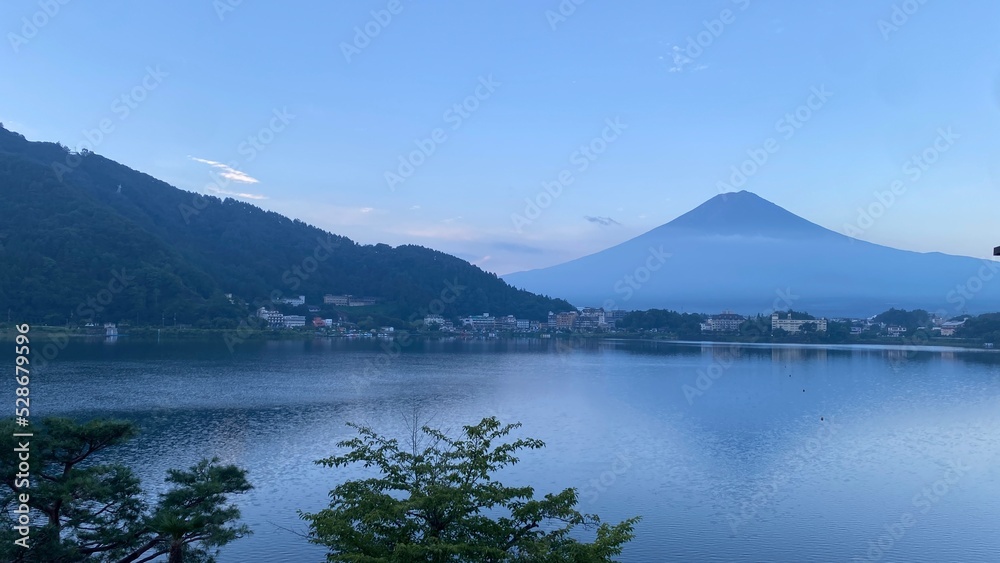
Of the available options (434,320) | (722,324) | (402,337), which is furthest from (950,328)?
(402,337)

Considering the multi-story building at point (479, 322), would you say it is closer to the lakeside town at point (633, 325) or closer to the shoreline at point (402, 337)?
the lakeside town at point (633, 325)

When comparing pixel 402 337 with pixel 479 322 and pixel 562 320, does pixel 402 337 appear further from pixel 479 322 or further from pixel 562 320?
pixel 562 320

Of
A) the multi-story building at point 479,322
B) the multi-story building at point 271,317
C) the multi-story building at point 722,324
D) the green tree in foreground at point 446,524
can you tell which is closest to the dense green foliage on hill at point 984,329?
the multi-story building at point 722,324

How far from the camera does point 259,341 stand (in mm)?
44469

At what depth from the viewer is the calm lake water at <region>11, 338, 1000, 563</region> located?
845 centimetres

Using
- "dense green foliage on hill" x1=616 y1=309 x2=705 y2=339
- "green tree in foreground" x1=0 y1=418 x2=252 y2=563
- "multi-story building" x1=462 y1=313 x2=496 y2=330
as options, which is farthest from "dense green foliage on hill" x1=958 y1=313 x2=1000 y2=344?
"green tree in foreground" x1=0 y1=418 x2=252 y2=563

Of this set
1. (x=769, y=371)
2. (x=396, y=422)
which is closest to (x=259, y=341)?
(x=769, y=371)

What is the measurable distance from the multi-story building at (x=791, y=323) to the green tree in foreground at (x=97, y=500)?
62.1m

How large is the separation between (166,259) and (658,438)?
137 feet

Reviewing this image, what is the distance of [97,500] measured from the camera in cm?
512

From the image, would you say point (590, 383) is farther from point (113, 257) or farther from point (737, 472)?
point (113, 257)
